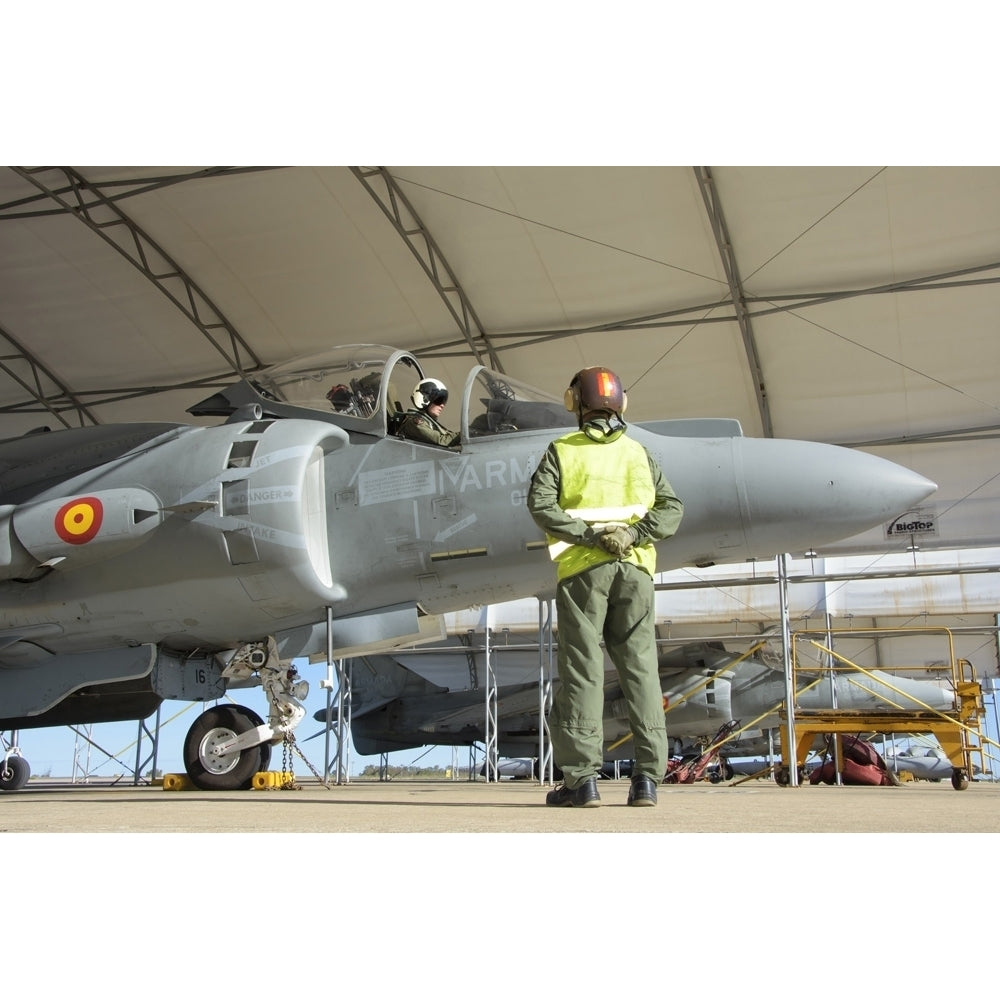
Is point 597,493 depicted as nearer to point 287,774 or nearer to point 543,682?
point 287,774

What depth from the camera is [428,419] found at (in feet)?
22.7

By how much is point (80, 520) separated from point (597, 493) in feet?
14.0

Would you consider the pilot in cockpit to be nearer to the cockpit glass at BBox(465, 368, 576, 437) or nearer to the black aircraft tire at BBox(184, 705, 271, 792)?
the cockpit glass at BBox(465, 368, 576, 437)

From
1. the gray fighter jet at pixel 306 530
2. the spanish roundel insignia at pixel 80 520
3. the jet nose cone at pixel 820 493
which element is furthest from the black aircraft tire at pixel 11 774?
the jet nose cone at pixel 820 493

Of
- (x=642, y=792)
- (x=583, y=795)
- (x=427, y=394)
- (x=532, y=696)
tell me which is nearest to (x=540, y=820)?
(x=583, y=795)

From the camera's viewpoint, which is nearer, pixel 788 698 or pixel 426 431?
pixel 426 431

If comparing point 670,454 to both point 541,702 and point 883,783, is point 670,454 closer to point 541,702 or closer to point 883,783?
point 541,702

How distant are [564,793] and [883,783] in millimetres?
14744

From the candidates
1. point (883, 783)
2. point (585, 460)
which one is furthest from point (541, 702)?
point (585, 460)

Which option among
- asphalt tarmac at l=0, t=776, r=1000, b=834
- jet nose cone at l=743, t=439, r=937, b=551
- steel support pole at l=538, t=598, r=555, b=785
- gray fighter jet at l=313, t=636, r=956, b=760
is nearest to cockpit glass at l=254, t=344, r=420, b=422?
jet nose cone at l=743, t=439, r=937, b=551

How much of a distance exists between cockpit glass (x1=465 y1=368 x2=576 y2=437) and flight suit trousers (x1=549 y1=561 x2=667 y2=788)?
109 inches

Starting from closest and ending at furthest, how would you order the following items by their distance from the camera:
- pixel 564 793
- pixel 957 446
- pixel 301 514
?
pixel 564 793, pixel 301 514, pixel 957 446

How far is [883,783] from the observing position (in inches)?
664

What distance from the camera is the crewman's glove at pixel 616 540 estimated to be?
12.0 ft
